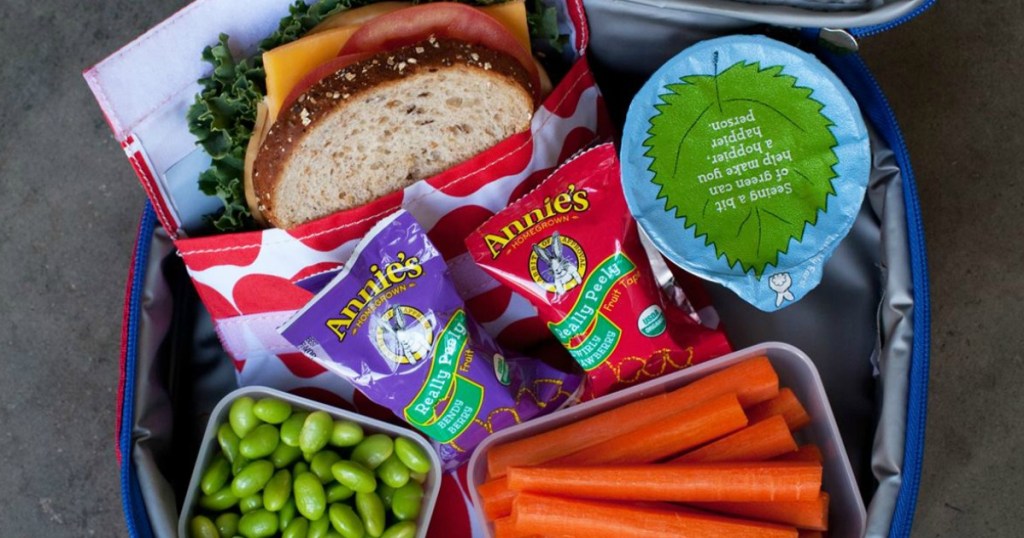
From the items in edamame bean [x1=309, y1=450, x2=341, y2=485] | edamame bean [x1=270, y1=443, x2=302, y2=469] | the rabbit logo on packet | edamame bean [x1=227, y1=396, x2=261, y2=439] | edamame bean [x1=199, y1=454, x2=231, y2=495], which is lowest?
edamame bean [x1=309, y1=450, x2=341, y2=485]

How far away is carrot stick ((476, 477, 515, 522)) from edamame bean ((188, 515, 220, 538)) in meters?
0.36

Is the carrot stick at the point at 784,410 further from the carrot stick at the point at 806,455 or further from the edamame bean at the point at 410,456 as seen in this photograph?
the edamame bean at the point at 410,456

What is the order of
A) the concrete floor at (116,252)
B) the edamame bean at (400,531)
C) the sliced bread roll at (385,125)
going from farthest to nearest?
the concrete floor at (116,252), the edamame bean at (400,531), the sliced bread roll at (385,125)

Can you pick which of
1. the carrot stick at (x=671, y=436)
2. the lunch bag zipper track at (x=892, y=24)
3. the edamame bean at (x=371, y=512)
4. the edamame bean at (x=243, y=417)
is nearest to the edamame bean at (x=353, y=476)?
the edamame bean at (x=371, y=512)

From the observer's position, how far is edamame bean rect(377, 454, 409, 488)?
52.6 inches

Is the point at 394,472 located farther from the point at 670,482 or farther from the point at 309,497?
the point at 670,482

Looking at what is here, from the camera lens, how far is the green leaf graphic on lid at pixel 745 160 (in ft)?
4.03

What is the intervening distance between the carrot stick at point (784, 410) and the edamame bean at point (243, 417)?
699 millimetres

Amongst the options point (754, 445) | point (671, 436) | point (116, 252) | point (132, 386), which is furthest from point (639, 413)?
point (116, 252)

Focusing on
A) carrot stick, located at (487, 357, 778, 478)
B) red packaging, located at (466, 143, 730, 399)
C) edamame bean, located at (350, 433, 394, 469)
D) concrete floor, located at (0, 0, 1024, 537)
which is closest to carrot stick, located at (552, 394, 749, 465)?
carrot stick, located at (487, 357, 778, 478)

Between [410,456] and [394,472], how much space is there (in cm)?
3

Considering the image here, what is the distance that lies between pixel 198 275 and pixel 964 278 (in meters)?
1.26

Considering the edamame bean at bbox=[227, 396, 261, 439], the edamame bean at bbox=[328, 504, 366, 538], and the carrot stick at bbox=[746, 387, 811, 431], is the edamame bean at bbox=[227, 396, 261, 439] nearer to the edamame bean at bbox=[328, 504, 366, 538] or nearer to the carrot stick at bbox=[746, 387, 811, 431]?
the edamame bean at bbox=[328, 504, 366, 538]

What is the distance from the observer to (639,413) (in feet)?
4.37
